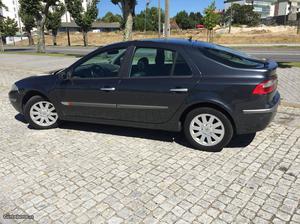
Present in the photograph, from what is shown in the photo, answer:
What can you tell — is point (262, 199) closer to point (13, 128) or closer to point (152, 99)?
point (152, 99)

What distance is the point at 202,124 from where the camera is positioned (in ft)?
14.1

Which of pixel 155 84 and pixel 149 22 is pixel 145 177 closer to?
pixel 155 84

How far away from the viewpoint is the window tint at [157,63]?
4309 millimetres

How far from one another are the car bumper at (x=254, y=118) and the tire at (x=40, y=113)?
3.19m

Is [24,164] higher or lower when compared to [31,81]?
lower

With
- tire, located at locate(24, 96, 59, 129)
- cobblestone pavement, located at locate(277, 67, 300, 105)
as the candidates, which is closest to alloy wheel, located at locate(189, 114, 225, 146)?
tire, located at locate(24, 96, 59, 129)

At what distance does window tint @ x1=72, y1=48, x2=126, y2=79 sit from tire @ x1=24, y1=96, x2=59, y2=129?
870 mm

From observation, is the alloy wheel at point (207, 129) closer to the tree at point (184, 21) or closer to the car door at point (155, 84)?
the car door at point (155, 84)

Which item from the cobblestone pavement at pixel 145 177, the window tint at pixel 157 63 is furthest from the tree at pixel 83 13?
the window tint at pixel 157 63

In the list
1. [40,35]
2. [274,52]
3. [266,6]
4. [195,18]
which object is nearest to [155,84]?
[274,52]

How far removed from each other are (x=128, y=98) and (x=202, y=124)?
117 centimetres

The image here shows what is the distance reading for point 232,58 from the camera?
4352 mm

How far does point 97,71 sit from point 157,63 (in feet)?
3.33

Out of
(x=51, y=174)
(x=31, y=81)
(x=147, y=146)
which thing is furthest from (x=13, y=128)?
(x=147, y=146)
